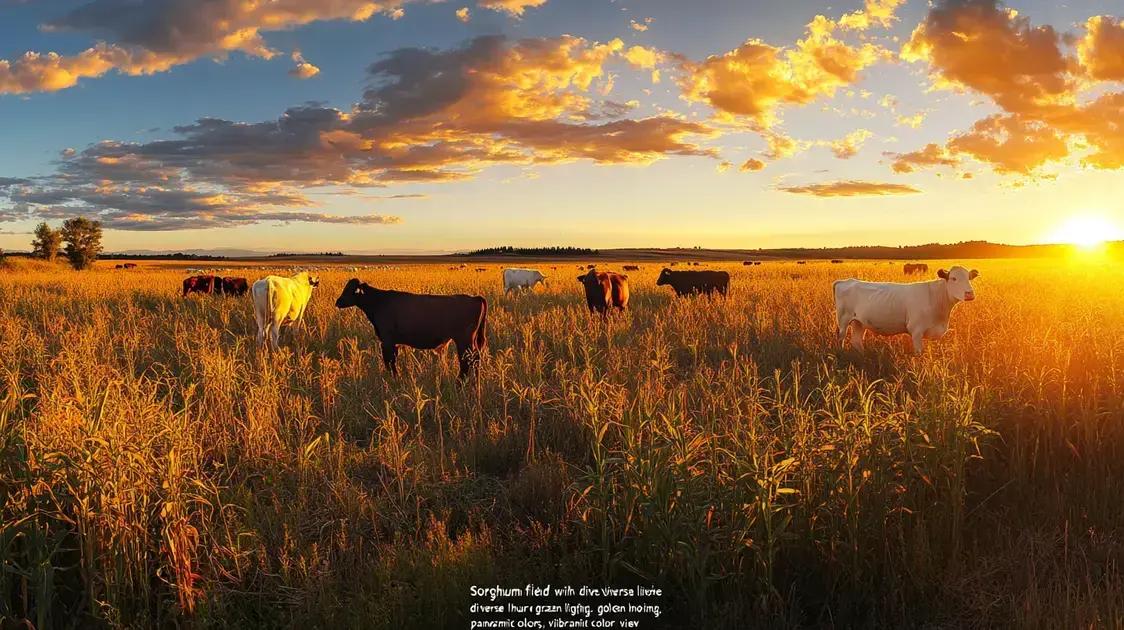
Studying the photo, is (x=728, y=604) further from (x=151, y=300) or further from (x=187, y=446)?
(x=151, y=300)

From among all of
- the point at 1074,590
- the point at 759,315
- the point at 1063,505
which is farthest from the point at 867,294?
the point at 1074,590

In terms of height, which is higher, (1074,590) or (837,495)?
(837,495)

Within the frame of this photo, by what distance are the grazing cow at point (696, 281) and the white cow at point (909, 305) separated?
404 inches

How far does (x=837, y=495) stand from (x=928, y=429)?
1216 millimetres

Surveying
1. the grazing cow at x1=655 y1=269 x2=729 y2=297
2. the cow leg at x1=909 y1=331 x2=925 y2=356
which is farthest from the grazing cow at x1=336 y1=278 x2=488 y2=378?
the grazing cow at x1=655 y1=269 x2=729 y2=297

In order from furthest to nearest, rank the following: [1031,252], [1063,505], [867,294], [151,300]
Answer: [1031,252] < [151,300] < [867,294] < [1063,505]

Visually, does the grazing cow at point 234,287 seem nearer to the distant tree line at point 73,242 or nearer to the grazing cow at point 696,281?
the grazing cow at point 696,281

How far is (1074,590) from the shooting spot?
3.34m

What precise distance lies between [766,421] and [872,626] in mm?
3130

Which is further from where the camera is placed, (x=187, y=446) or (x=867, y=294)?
(x=867, y=294)

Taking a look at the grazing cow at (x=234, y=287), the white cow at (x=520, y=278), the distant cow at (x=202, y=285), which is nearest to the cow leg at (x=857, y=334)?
the white cow at (x=520, y=278)

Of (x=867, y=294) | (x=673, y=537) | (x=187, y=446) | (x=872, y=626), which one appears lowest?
(x=872, y=626)

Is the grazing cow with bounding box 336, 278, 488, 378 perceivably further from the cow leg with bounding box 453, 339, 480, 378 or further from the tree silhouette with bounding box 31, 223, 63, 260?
the tree silhouette with bounding box 31, 223, 63, 260

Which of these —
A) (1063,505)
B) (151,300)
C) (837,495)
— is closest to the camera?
(837,495)
